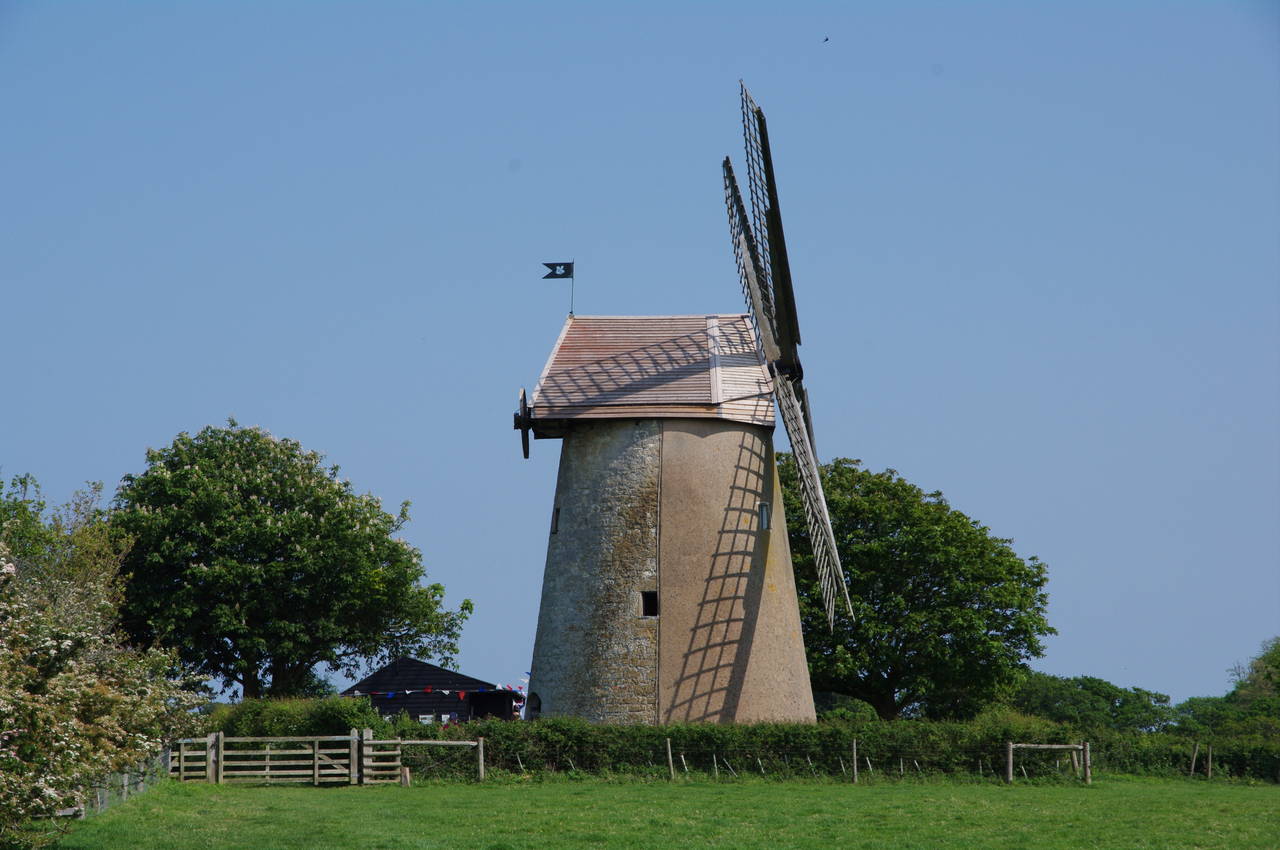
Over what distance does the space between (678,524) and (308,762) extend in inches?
337

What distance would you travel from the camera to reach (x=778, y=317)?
27.3m

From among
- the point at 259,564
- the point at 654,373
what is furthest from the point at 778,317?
the point at 259,564

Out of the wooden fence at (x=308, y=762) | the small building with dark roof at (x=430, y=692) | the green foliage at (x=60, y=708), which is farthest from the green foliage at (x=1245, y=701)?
the green foliage at (x=60, y=708)

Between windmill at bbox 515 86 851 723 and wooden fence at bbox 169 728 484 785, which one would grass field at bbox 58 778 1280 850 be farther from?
windmill at bbox 515 86 851 723

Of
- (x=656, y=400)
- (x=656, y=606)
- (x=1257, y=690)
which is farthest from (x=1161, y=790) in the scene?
(x=1257, y=690)

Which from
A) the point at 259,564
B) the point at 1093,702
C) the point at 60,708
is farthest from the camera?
the point at 1093,702

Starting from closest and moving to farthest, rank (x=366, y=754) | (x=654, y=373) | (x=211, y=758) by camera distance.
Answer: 1. (x=366, y=754)
2. (x=211, y=758)
3. (x=654, y=373)

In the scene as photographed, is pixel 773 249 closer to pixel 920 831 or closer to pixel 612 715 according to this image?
pixel 612 715

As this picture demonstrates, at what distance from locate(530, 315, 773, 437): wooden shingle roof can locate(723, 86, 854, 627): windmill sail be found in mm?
556

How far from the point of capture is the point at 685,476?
89.1 ft

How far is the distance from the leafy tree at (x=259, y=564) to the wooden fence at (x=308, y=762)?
11733mm

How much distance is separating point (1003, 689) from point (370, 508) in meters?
19.7

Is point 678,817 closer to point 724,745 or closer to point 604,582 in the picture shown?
point 724,745

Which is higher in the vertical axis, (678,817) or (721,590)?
(721,590)
